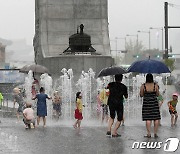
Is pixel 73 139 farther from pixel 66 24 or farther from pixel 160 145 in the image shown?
pixel 66 24

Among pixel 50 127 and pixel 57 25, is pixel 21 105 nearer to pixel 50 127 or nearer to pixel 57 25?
pixel 50 127

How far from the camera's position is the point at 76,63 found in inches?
1236

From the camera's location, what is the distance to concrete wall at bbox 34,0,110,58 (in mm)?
34000

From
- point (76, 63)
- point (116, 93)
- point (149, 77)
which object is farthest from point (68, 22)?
point (149, 77)

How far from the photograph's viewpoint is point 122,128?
56.7 ft

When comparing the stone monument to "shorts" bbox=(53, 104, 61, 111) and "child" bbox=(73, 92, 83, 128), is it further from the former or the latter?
"child" bbox=(73, 92, 83, 128)

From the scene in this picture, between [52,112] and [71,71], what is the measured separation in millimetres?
7640

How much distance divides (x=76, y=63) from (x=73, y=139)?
17404 mm

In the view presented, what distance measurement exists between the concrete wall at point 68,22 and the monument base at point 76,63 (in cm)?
201

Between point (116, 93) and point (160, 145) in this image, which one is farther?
point (116, 93)

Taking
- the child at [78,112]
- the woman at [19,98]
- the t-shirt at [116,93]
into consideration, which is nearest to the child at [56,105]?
the woman at [19,98]

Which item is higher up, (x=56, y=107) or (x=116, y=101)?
(x=116, y=101)

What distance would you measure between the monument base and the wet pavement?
13.1 m

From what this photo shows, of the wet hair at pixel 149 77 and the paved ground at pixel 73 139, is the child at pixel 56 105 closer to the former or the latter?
the paved ground at pixel 73 139
